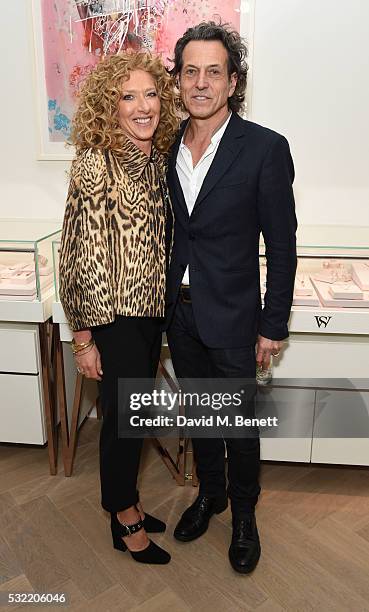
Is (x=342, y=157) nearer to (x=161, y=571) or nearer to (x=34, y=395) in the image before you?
(x=34, y=395)

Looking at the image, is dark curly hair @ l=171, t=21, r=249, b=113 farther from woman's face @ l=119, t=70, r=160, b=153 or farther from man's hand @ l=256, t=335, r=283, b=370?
man's hand @ l=256, t=335, r=283, b=370

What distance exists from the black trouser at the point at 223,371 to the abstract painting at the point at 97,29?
4.56ft

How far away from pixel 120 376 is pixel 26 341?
726 mm

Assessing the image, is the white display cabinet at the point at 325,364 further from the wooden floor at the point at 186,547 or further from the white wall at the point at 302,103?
the white wall at the point at 302,103

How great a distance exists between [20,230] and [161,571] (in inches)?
70.0

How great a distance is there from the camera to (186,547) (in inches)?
89.2

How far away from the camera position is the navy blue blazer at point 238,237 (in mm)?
1790

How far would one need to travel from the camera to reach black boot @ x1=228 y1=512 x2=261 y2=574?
2115 mm

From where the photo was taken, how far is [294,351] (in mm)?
2422

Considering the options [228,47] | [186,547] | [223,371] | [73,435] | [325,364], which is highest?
[228,47]

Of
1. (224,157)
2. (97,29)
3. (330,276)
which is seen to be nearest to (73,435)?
→ (330,276)

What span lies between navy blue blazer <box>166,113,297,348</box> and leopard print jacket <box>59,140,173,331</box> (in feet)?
0.35

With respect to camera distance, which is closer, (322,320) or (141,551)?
(141,551)

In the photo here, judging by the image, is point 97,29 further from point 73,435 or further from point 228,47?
point 73,435
